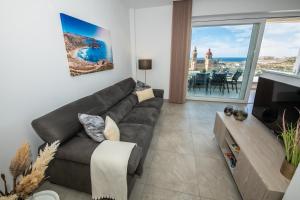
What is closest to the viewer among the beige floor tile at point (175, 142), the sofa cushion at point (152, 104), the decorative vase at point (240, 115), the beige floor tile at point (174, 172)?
the beige floor tile at point (174, 172)

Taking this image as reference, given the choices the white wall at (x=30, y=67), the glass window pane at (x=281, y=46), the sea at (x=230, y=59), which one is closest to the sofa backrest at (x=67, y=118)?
the white wall at (x=30, y=67)

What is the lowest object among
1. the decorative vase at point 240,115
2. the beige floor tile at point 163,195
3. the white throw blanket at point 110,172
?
the beige floor tile at point 163,195

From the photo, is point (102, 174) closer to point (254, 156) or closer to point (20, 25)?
point (254, 156)

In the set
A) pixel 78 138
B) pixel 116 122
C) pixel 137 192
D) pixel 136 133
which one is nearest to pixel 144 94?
pixel 116 122

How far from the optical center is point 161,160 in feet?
6.35

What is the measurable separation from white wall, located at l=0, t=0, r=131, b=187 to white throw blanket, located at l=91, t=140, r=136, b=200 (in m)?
0.87

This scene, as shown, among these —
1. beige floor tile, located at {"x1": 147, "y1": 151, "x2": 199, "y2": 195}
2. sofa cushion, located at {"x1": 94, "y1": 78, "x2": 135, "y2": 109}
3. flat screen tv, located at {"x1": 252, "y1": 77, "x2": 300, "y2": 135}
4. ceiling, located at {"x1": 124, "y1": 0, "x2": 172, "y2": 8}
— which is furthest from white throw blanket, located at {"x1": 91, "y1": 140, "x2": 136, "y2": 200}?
ceiling, located at {"x1": 124, "y1": 0, "x2": 172, "y2": 8}

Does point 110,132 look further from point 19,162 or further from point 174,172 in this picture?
point 174,172

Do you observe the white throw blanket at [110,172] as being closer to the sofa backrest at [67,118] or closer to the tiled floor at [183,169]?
the tiled floor at [183,169]

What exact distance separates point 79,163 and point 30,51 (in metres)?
1.27

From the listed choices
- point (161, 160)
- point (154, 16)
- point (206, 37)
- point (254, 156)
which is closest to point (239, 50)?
point (206, 37)

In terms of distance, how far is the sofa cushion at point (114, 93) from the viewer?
2191 millimetres

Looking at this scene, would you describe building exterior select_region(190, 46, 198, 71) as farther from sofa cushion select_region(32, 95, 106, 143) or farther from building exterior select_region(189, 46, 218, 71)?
sofa cushion select_region(32, 95, 106, 143)

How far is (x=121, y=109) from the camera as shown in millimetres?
2326
